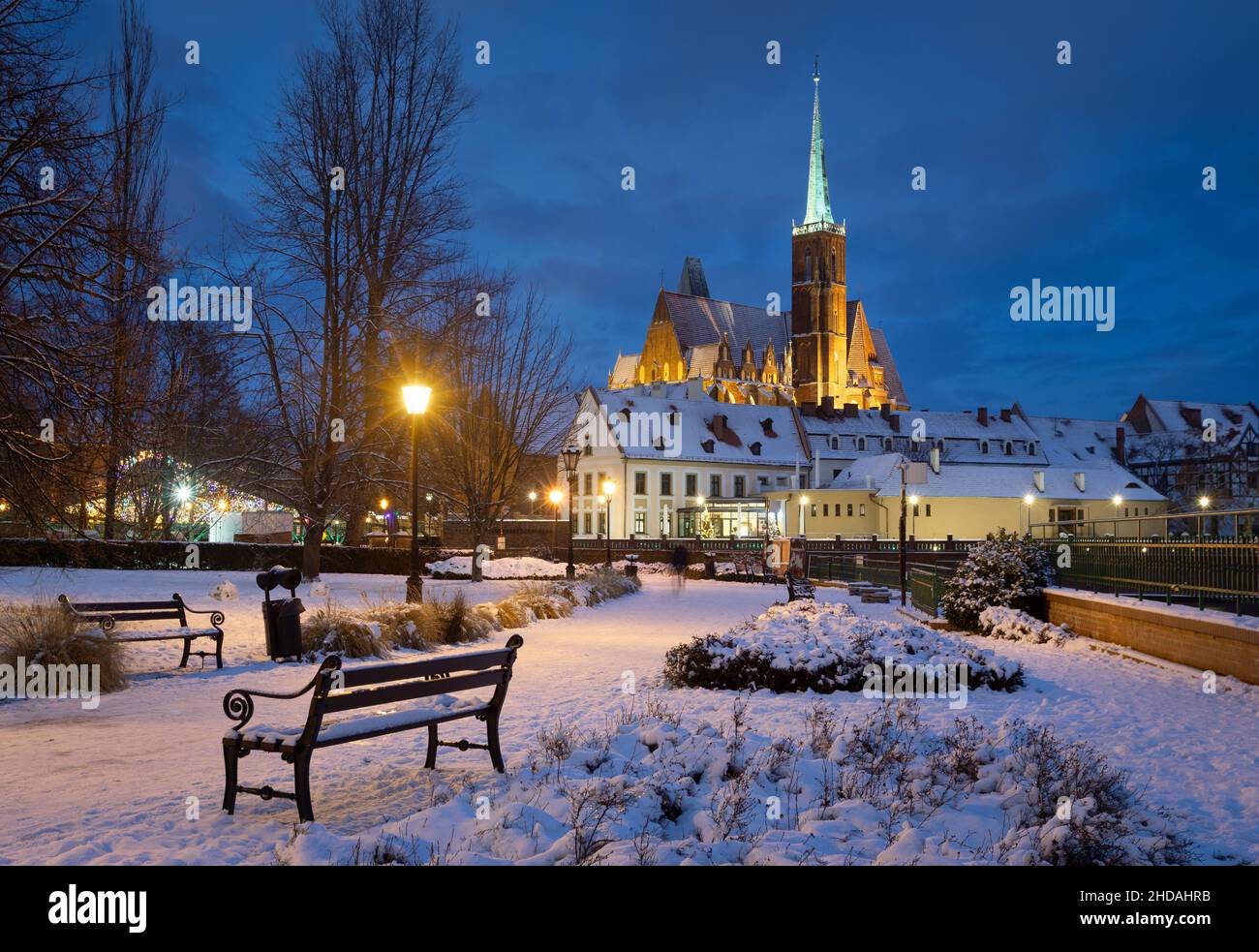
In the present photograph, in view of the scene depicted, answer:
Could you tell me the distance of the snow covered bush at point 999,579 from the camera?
63.1 ft

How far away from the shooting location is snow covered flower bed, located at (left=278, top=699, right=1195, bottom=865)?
203 inches

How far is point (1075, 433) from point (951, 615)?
7824 cm

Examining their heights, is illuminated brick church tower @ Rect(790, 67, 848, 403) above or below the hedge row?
above

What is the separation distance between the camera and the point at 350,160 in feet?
91.7

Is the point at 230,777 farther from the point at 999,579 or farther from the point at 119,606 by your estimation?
the point at 999,579

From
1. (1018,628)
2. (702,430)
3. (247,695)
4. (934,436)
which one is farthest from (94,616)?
(934,436)

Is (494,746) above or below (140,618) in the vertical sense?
below

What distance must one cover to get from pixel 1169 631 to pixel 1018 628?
4194mm

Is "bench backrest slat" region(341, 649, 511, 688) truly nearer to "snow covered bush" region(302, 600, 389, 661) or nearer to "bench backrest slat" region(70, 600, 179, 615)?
"snow covered bush" region(302, 600, 389, 661)

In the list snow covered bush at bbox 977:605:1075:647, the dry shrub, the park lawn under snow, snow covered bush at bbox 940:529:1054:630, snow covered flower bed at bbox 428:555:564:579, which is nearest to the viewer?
the park lawn under snow

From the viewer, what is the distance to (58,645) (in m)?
10.9

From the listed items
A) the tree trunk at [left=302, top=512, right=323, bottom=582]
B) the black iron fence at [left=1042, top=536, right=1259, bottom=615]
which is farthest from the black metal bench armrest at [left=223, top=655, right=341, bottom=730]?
the tree trunk at [left=302, top=512, right=323, bottom=582]

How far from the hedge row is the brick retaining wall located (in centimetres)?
2231
